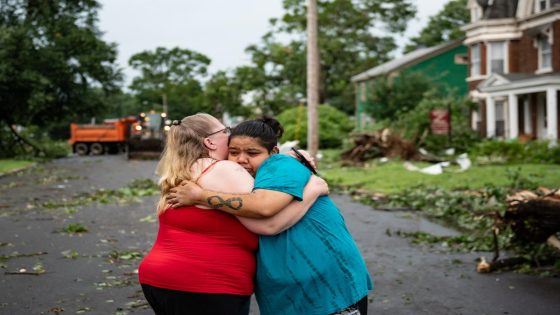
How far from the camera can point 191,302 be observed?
11.3 ft

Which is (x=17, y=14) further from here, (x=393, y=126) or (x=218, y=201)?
(x=218, y=201)

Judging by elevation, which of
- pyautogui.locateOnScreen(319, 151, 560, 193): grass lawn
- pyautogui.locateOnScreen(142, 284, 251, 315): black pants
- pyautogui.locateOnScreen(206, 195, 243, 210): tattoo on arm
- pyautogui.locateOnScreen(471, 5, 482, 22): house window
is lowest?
pyautogui.locateOnScreen(319, 151, 560, 193): grass lawn

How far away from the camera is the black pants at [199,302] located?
342cm

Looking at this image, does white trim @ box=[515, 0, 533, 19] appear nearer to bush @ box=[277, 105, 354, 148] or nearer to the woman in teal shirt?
bush @ box=[277, 105, 354, 148]

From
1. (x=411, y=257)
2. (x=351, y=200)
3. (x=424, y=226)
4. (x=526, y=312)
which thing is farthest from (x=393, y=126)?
(x=526, y=312)

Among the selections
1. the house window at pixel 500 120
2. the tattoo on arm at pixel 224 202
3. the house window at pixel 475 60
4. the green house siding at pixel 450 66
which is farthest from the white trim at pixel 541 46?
the tattoo on arm at pixel 224 202

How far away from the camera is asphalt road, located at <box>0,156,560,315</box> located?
718 cm

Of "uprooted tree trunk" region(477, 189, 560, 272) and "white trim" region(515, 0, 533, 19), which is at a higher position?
"white trim" region(515, 0, 533, 19)

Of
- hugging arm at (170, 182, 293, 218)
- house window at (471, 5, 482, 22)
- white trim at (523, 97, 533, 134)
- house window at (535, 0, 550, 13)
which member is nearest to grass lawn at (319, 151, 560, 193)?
white trim at (523, 97, 533, 134)

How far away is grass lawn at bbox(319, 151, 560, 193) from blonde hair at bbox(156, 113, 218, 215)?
536 inches

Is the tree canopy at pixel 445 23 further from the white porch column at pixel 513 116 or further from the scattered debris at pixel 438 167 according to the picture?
the scattered debris at pixel 438 167

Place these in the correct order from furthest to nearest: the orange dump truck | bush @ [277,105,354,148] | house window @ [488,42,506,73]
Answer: the orange dump truck → bush @ [277,105,354,148] → house window @ [488,42,506,73]

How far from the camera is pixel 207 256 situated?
11.2ft

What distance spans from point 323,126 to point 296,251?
40.1 metres
